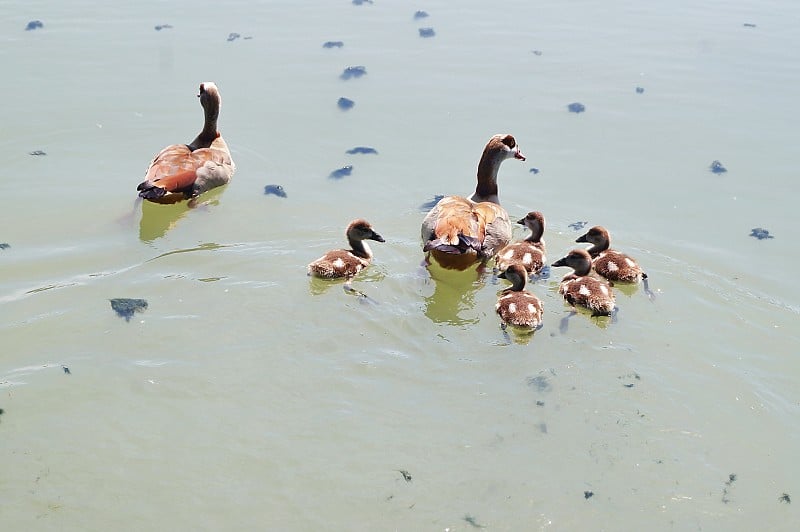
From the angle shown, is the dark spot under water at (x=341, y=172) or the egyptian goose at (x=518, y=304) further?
the dark spot under water at (x=341, y=172)

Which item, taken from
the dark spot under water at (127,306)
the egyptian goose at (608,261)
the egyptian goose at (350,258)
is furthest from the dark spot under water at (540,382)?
the dark spot under water at (127,306)

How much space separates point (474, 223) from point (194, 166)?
3225mm

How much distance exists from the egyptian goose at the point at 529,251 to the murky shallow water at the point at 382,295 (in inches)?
12.4

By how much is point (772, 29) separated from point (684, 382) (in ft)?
33.9

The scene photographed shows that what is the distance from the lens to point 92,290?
24.8 feet

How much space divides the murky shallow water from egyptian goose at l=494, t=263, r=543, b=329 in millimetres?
244

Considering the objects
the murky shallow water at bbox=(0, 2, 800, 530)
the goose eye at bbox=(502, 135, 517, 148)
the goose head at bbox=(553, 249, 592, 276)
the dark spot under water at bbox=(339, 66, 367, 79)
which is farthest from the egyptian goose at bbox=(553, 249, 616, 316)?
the dark spot under water at bbox=(339, 66, 367, 79)

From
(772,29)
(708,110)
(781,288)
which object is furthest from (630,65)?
(781,288)

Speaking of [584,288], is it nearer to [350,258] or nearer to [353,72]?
[350,258]

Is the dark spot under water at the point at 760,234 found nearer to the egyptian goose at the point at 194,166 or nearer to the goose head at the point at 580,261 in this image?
the goose head at the point at 580,261

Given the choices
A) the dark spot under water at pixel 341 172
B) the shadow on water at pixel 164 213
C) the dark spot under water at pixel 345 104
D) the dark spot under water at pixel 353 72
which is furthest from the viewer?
the dark spot under water at pixel 353 72

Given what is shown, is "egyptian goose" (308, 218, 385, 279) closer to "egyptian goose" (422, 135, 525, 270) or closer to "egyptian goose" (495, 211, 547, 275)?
"egyptian goose" (422, 135, 525, 270)

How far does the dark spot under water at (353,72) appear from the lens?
486 inches

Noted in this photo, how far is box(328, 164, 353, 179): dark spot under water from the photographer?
32.7 feet
